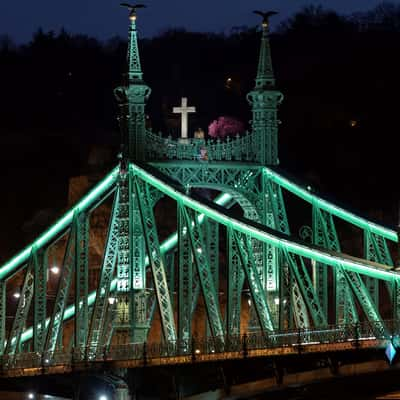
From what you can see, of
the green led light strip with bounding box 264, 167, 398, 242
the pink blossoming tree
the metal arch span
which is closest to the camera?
the metal arch span

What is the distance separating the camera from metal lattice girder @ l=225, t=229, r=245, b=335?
67000 millimetres

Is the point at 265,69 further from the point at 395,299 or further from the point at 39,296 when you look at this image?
the point at 395,299

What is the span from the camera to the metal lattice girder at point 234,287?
67000mm

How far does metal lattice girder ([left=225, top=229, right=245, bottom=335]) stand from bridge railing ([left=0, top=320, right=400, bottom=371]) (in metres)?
1.55

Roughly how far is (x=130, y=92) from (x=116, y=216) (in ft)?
16.4

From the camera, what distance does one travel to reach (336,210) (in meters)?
69.2

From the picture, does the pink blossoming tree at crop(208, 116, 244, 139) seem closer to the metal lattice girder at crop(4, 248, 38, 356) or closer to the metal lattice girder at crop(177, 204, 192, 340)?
the metal lattice girder at crop(4, 248, 38, 356)

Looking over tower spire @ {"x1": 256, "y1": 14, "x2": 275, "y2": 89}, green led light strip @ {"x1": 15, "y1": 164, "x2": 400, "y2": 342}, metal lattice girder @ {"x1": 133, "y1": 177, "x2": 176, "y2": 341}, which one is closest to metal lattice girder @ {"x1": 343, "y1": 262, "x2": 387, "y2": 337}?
green led light strip @ {"x1": 15, "y1": 164, "x2": 400, "y2": 342}

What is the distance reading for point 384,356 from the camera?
56281 mm

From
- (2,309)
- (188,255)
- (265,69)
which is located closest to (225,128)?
(2,309)

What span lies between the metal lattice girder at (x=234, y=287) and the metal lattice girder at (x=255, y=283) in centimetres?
40

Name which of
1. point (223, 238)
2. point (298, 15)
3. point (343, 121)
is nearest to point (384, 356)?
point (223, 238)

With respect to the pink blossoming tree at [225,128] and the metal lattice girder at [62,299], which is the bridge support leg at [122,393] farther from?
the pink blossoming tree at [225,128]

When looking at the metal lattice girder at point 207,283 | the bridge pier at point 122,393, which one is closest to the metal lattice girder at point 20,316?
the bridge pier at point 122,393
